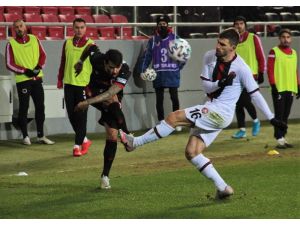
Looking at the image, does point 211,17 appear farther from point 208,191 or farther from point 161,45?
point 208,191

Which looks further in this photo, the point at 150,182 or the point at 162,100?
the point at 162,100

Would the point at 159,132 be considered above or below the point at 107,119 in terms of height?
above

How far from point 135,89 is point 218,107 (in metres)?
8.36

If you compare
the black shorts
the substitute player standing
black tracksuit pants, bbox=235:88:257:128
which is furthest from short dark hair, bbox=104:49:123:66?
black tracksuit pants, bbox=235:88:257:128

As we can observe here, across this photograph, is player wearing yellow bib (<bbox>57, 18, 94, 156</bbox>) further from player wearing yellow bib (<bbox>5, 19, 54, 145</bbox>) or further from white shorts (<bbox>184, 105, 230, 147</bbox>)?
white shorts (<bbox>184, 105, 230, 147</bbox>)

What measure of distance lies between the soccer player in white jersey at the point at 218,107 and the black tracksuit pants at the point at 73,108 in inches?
177

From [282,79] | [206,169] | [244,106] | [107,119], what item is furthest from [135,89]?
[206,169]

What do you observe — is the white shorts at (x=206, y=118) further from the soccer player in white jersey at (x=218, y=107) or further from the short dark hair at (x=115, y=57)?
the short dark hair at (x=115, y=57)

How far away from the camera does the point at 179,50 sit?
58.1ft

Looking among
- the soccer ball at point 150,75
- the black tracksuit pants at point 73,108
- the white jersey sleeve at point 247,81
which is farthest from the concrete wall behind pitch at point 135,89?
the white jersey sleeve at point 247,81

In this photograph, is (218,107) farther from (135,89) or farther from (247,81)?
(135,89)

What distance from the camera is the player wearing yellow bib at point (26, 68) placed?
1614cm

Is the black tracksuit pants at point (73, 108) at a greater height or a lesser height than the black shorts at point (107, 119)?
lesser

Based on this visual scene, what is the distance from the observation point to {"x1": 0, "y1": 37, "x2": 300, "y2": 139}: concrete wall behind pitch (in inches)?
692
